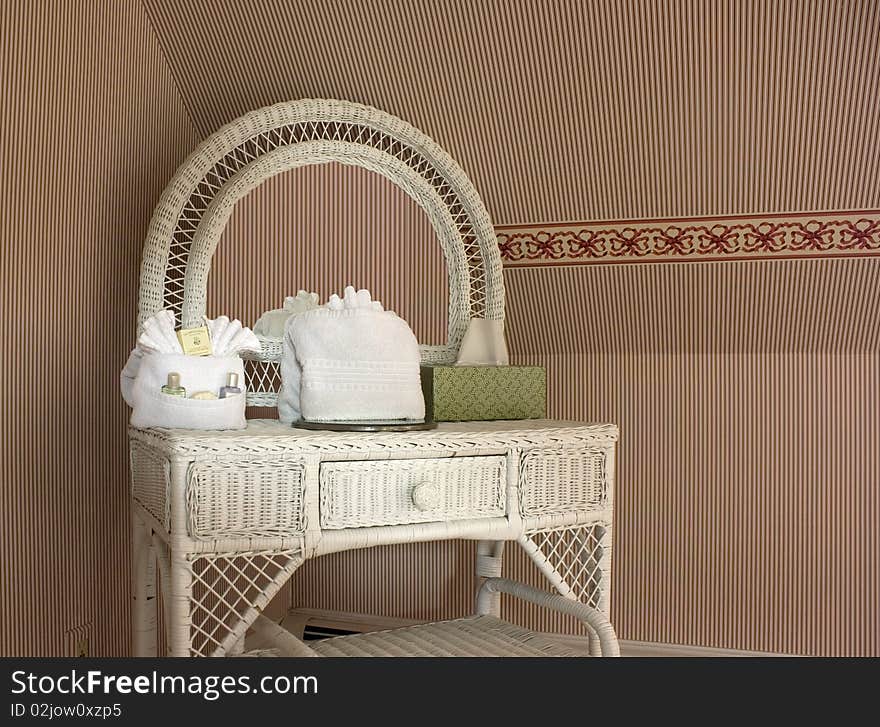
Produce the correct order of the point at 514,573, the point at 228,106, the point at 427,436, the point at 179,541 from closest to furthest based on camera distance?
1. the point at 179,541
2. the point at 427,436
3. the point at 228,106
4. the point at 514,573

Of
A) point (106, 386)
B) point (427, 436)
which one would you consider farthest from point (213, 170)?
point (427, 436)

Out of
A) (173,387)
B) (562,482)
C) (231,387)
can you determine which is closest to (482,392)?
(562,482)

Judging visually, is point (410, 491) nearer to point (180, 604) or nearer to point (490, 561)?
point (180, 604)

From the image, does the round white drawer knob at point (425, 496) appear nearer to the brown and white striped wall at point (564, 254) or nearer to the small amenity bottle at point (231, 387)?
the small amenity bottle at point (231, 387)

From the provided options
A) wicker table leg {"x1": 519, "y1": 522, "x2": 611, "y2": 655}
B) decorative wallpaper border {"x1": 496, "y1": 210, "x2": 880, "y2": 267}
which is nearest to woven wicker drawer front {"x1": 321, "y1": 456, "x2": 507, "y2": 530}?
wicker table leg {"x1": 519, "y1": 522, "x2": 611, "y2": 655}

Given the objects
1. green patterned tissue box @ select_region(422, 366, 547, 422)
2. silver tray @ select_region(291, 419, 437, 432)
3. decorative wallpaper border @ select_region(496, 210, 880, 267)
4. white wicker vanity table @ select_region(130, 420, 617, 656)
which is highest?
decorative wallpaper border @ select_region(496, 210, 880, 267)

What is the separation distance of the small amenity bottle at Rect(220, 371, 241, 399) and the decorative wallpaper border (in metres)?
0.92

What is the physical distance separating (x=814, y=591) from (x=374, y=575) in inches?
48.4

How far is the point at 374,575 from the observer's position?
2.46 metres

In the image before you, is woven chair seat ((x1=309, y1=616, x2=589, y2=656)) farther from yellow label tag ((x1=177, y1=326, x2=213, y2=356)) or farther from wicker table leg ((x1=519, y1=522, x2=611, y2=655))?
yellow label tag ((x1=177, y1=326, x2=213, y2=356))

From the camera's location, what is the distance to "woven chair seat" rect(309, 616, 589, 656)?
1.69m

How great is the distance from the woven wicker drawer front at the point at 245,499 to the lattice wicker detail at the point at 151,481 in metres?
0.06

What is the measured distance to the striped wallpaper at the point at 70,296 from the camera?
164cm

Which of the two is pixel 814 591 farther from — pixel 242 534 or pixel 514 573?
pixel 242 534
